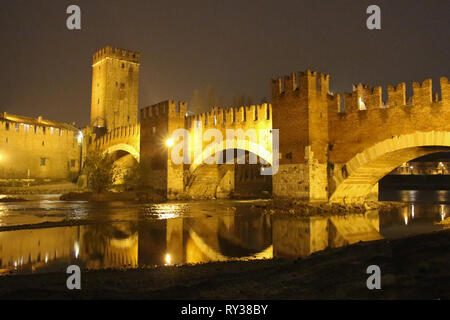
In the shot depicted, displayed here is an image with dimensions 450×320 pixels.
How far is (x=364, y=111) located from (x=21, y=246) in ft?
38.5

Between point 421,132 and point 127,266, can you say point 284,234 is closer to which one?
point 127,266

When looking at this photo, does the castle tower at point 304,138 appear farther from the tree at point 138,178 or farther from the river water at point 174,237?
the tree at point 138,178

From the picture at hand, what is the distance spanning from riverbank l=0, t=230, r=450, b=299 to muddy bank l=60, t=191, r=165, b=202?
15.8 metres

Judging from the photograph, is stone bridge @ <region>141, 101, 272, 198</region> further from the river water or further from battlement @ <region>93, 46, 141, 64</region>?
battlement @ <region>93, 46, 141, 64</region>

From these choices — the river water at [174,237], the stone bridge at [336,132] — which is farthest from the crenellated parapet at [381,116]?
the river water at [174,237]

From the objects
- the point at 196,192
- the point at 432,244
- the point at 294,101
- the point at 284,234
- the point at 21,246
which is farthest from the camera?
the point at 196,192

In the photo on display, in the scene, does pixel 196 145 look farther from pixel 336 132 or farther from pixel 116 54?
pixel 116 54

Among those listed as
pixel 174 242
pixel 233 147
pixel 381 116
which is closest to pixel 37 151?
pixel 233 147

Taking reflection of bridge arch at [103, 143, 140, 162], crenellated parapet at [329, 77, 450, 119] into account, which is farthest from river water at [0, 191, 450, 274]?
reflection of bridge arch at [103, 143, 140, 162]

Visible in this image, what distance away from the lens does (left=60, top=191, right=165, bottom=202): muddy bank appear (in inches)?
801

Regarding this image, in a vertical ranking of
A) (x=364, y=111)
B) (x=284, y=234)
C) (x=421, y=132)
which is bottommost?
(x=284, y=234)

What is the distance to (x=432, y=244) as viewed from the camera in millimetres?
4523

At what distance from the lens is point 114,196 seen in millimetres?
20641
